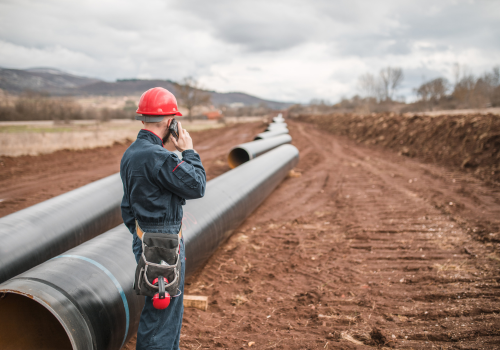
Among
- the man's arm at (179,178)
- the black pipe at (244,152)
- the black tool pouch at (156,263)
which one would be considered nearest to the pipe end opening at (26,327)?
the black tool pouch at (156,263)

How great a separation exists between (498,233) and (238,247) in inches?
188

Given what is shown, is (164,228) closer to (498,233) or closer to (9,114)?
(498,233)

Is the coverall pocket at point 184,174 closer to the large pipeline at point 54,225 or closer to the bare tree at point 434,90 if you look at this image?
the large pipeline at point 54,225

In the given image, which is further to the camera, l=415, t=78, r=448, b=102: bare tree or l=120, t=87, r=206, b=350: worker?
l=415, t=78, r=448, b=102: bare tree

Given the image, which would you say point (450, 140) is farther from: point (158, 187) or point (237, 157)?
point (158, 187)

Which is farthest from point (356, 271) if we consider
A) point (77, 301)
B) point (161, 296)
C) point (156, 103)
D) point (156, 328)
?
point (156, 103)

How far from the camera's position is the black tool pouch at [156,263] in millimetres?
1935

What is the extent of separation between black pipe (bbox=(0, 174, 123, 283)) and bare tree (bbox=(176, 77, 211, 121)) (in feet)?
151

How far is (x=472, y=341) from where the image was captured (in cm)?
292

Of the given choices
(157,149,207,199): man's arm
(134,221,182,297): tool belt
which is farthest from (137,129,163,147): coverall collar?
(134,221,182,297): tool belt

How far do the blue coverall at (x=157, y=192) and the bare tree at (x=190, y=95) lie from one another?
160 ft

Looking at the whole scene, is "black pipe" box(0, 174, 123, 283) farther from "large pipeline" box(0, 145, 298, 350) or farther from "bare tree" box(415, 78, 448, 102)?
"bare tree" box(415, 78, 448, 102)

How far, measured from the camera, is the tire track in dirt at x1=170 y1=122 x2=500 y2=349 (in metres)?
3.14

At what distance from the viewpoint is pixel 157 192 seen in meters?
2.03
